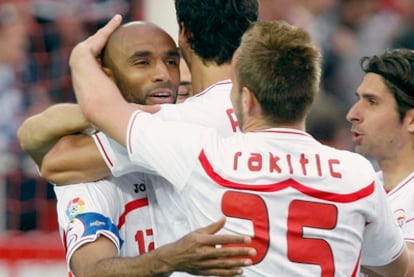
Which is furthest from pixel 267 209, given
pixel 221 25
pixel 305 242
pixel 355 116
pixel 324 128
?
pixel 324 128

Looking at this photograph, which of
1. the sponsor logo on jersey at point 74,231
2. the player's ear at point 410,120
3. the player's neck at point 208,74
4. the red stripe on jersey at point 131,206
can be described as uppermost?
the player's neck at point 208,74

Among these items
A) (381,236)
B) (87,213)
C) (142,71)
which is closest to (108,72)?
(142,71)

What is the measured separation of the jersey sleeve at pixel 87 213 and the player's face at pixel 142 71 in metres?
0.36

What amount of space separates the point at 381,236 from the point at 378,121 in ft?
4.42

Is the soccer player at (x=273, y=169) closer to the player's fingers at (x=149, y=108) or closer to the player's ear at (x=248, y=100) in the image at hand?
the player's ear at (x=248, y=100)

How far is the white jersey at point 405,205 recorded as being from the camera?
17.1 ft

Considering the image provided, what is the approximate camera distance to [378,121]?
569 centimetres

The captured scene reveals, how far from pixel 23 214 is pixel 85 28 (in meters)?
1.65

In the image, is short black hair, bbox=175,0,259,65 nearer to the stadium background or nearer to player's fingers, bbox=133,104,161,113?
player's fingers, bbox=133,104,161,113

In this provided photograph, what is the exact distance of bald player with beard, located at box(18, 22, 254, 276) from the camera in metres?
4.59

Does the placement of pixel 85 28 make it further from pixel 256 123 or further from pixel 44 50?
pixel 256 123

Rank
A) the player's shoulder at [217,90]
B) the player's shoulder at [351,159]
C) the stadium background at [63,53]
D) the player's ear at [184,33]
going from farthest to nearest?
the stadium background at [63,53] < the player's ear at [184,33] < the player's shoulder at [217,90] < the player's shoulder at [351,159]

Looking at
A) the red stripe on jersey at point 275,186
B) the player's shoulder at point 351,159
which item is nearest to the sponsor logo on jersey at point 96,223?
the red stripe on jersey at point 275,186

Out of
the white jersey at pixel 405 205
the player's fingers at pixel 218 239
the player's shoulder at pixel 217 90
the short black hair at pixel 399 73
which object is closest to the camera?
the player's fingers at pixel 218 239
